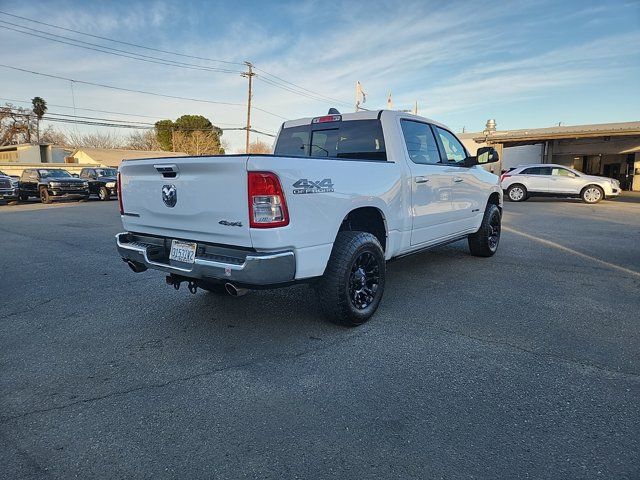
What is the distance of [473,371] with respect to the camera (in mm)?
3070

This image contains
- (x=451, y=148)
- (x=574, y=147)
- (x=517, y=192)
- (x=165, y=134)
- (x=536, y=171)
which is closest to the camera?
(x=451, y=148)

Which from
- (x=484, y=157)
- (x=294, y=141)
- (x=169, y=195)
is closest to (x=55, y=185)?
(x=294, y=141)

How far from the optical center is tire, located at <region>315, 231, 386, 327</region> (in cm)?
361

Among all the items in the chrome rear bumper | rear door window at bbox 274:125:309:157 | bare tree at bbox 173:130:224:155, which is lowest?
the chrome rear bumper


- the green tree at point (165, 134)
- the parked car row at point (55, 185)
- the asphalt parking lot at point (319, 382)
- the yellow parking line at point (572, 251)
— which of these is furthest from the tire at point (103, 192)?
the green tree at point (165, 134)

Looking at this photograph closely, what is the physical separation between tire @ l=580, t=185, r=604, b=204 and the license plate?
19.2 metres

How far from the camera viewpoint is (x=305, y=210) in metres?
3.23

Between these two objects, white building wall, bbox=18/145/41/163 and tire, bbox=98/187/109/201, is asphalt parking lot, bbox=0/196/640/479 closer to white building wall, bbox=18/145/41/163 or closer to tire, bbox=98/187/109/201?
tire, bbox=98/187/109/201

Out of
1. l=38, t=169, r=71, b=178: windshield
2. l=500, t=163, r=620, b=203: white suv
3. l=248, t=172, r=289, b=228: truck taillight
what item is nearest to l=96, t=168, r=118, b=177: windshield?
l=38, t=169, r=71, b=178: windshield

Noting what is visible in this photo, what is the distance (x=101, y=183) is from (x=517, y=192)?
20324mm

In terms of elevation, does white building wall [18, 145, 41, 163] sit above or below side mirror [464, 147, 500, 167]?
above

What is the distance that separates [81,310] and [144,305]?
2.04ft

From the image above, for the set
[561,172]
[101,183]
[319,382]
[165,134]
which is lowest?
[319,382]

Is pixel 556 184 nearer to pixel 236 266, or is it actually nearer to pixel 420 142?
pixel 420 142
